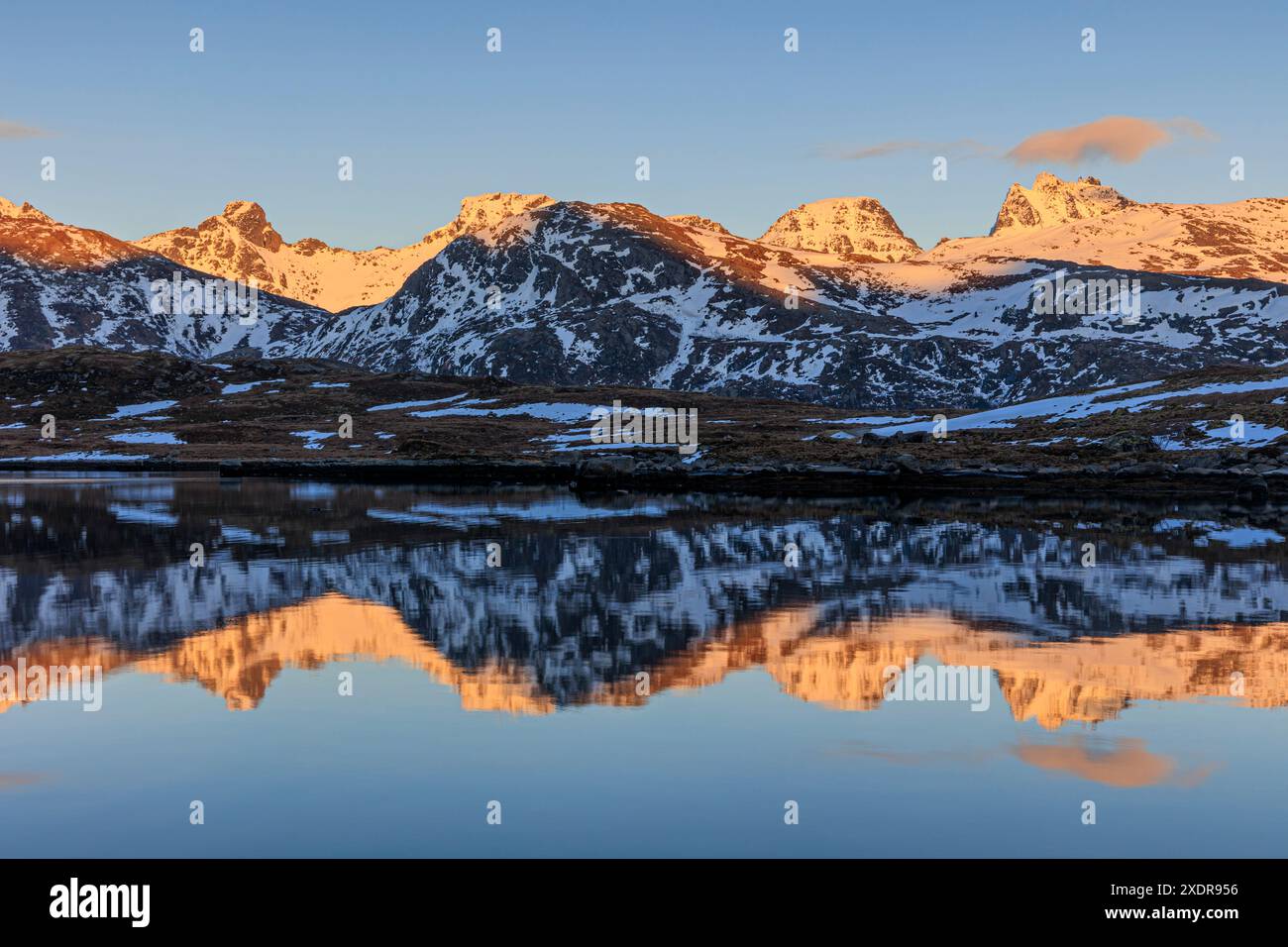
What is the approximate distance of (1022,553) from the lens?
42.8m

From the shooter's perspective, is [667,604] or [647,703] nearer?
[647,703]

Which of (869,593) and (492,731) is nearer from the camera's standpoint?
(492,731)

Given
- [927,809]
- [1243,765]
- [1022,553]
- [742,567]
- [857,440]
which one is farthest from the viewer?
[857,440]

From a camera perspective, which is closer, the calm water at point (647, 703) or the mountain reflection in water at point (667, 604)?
the calm water at point (647, 703)

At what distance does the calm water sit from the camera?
14.2 meters

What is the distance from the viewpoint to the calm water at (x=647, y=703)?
1421 centimetres

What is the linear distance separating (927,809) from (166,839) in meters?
8.54

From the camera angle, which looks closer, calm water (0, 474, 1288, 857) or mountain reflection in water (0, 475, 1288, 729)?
calm water (0, 474, 1288, 857)

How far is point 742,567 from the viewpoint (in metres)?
39.2

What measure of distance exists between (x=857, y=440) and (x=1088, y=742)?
91253 mm

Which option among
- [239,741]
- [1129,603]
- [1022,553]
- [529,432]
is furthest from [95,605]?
[529,432]

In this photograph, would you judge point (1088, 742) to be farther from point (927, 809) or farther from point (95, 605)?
point (95, 605)

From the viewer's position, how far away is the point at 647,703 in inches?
803
